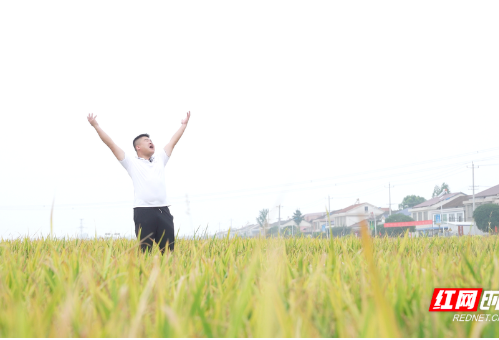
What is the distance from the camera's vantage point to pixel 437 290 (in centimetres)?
180

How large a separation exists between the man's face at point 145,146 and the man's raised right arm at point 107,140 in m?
0.26

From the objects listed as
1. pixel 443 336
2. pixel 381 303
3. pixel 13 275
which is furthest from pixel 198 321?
pixel 13 275

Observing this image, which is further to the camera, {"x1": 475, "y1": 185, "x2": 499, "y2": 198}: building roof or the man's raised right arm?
{"x1": 475, "y1": 185, "x2": 499, "y2": 198}: building roof

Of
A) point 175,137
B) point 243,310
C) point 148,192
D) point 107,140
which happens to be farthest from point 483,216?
point 243,310

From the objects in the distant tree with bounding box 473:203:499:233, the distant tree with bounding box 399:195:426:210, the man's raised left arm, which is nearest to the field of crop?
the man's raised left arm

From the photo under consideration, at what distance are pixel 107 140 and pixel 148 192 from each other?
916 millimetres

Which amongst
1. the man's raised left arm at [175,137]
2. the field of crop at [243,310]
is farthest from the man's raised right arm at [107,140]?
the field of crop at [243,310]

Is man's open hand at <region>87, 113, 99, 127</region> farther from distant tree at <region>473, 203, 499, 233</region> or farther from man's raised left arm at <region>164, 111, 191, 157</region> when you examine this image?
distant tree at <region>473, 203, 499, 233</region>

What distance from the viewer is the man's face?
211 inches

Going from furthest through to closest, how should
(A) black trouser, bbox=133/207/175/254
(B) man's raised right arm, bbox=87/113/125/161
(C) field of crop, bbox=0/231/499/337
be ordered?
(B) man's raised right arm, bbox=87/113/125/161, (A) black trouser, bbox=133/207/175/254, (C) field of crop, bbox=0/231/499/337

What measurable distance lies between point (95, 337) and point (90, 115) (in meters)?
4.46

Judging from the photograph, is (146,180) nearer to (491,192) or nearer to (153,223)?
(153,223)

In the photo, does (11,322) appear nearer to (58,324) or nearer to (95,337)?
(58,324)

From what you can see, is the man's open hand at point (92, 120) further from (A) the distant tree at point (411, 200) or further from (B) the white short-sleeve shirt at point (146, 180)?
(A) the distant tree at point (411, 200)
